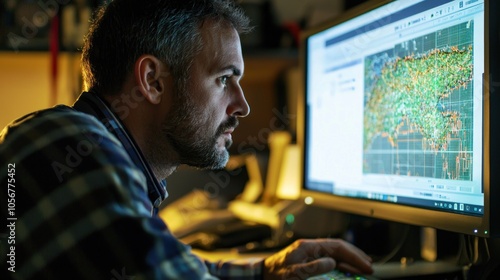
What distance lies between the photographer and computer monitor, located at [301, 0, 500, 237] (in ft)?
2.64

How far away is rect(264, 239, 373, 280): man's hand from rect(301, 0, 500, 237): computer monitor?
0.10 meters

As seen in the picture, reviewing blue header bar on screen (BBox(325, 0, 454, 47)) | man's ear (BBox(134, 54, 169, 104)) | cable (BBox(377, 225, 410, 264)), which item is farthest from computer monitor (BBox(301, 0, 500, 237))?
man's ear (BBox(134, 54, 169, 104))

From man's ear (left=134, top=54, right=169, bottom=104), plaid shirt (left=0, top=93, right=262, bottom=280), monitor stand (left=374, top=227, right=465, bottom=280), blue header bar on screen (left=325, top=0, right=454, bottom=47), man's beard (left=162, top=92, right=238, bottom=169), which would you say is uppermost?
blue header bar on screen (left=325, top=0, right=454, bottom=47)

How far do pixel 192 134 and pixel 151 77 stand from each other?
0.39 ft

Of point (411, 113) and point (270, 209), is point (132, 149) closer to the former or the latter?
point (411, 113)

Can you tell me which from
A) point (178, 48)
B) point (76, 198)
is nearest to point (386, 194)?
point (178, 48)

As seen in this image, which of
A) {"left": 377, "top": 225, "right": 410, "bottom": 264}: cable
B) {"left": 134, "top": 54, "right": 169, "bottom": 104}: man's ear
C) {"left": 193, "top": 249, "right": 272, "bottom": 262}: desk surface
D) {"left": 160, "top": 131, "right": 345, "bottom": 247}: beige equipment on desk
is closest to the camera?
{"left": 134, "top": 54, "right": 169, "bottom": 104}: man's ear

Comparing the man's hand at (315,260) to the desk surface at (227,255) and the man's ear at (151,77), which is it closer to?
the desk surface at (227,255)

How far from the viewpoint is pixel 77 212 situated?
0.60 m

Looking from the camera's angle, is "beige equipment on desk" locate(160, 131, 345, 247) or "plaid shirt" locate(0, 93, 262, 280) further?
"beige equipment on desk" locate(160, 131, 345, 247)

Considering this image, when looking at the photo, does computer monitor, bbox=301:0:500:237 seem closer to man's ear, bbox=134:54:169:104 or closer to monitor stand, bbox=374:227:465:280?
monitor stand, bbox=374:227:465:280

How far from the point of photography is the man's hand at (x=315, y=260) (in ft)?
3.20

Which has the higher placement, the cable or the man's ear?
the man's ear

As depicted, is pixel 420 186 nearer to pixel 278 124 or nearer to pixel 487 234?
pixel 487 234
